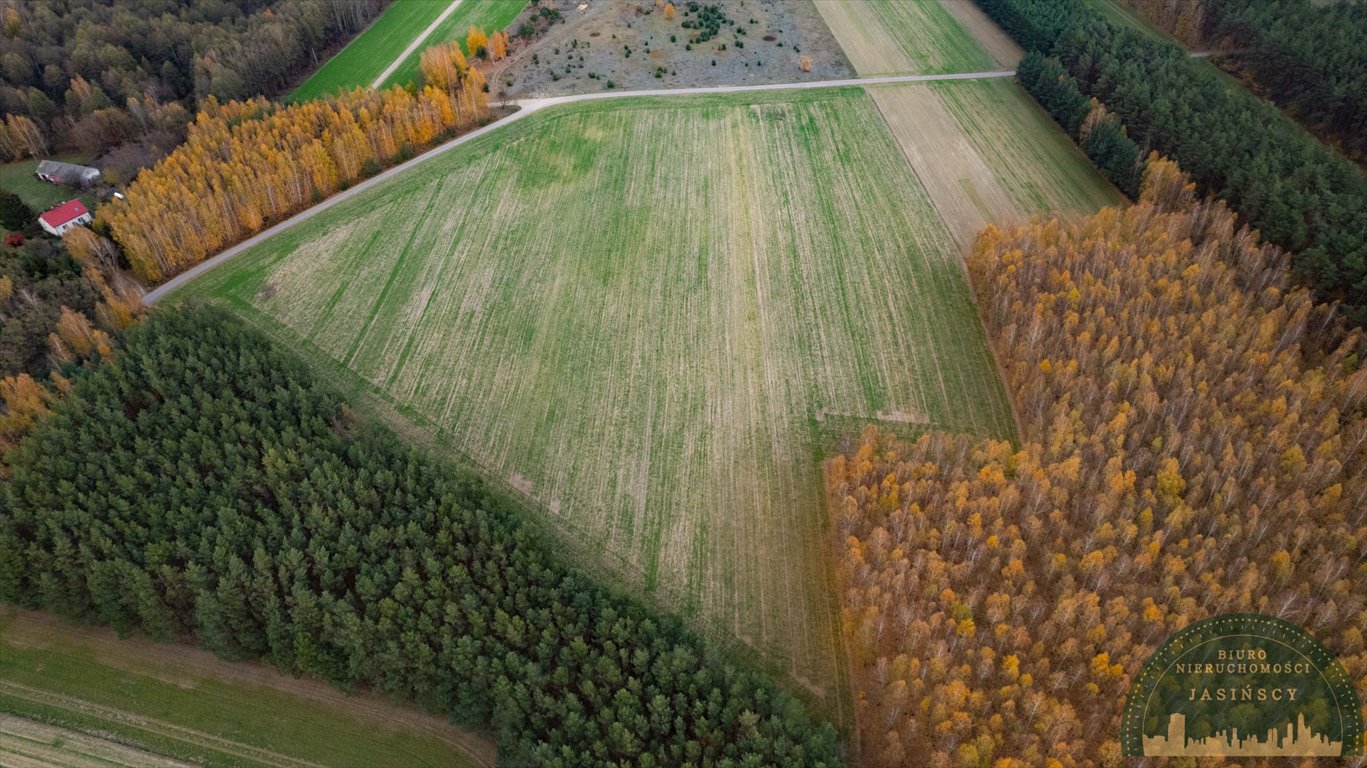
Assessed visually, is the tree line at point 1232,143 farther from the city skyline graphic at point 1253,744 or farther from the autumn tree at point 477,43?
the autumn tree at point 477,43

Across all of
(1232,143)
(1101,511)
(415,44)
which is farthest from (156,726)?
(1232,143)

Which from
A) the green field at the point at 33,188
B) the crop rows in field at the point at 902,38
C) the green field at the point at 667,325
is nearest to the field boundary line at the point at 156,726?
the green field at the point at 667,325

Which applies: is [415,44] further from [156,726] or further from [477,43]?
[156,726]

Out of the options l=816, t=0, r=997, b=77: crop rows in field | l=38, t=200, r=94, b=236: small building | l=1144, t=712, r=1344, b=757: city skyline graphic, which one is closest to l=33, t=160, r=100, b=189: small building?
l=38, t=200, r=94, b=236: small building

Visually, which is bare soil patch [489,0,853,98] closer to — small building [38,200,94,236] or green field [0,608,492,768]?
small building [38,200,94,236]

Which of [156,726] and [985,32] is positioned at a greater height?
[985,32]
